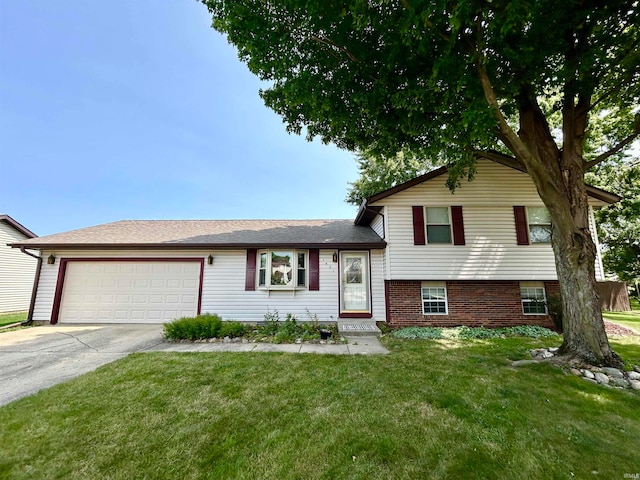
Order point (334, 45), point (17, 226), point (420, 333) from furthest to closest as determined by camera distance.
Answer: point (17, 226)
point (420, 333)
point (334, 45)

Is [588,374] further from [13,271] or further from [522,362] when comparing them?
[13,271]

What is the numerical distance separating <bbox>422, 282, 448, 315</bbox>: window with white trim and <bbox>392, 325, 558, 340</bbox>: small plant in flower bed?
63 centimetres

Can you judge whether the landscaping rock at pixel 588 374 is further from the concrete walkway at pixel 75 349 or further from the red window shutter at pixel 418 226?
the red window shutter at pixel 418 226

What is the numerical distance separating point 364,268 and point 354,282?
58 cm

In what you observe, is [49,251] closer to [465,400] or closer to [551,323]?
[465,400]

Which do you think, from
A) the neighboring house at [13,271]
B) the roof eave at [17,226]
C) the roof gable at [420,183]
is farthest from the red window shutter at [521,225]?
the roof eave at [17,226]

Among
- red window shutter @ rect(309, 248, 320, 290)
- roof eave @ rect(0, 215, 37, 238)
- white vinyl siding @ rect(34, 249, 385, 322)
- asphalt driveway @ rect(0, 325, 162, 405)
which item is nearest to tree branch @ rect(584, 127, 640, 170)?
white vinyl siding @ rect(34, 249, 385, 322)

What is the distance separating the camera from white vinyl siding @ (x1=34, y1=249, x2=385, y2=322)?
8.34m

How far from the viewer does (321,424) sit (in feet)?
9.16

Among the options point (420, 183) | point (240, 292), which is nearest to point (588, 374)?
point (420, 183)

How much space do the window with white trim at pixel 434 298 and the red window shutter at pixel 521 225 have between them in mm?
2820

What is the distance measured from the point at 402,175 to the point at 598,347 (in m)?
13.9

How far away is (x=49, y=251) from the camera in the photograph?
8.67 m

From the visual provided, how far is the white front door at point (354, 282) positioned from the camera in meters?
8.44
